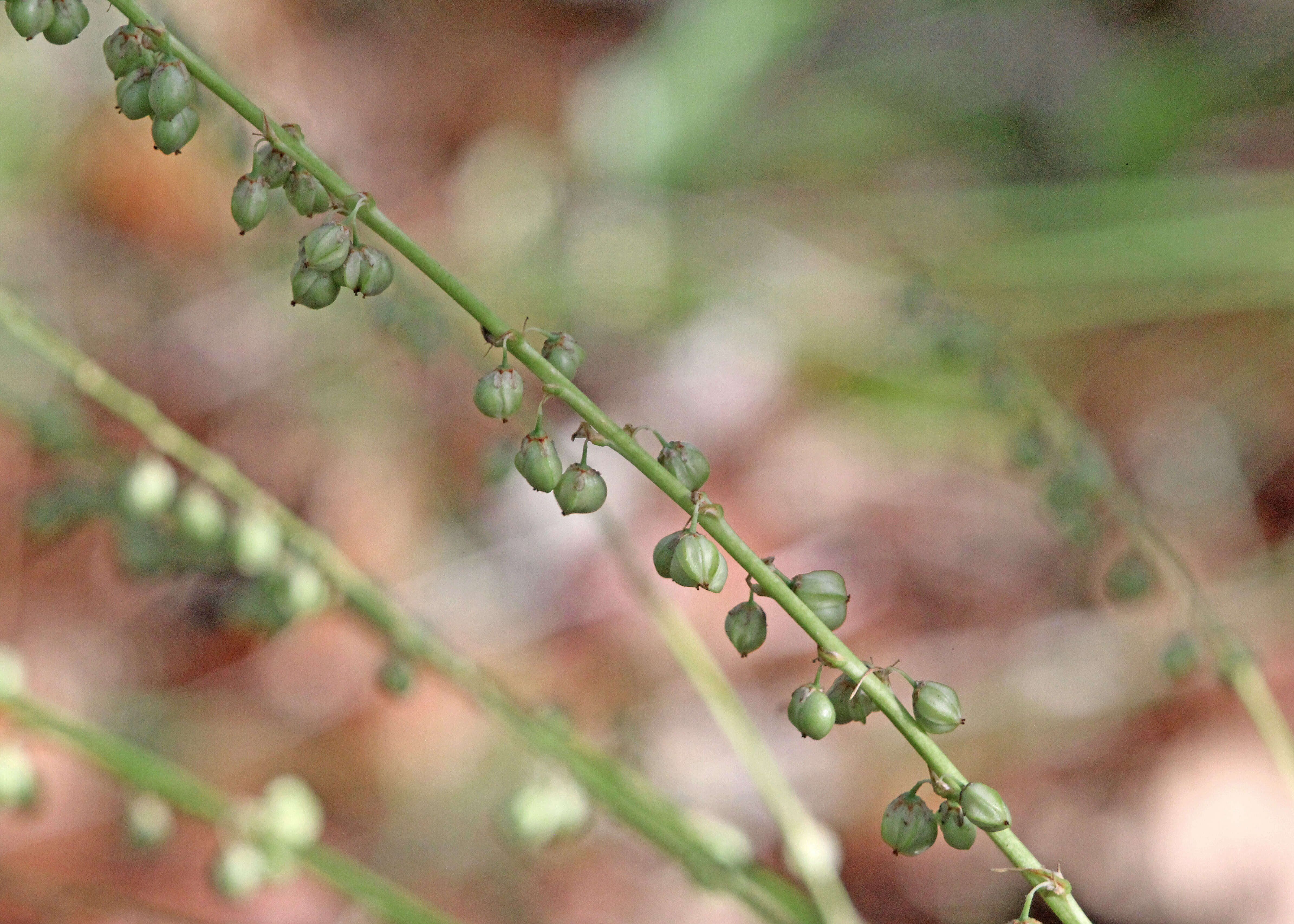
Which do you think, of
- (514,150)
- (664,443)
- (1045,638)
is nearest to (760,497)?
(1045,638)

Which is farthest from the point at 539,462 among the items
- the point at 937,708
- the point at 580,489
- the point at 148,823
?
the point at 148,823

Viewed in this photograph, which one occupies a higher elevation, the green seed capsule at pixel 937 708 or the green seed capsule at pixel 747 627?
the green seed capsule at pixel 747 627

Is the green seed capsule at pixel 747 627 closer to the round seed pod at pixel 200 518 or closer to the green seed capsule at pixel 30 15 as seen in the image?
the green seed capsule at pixel 30 15

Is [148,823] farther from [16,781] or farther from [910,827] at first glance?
[910,827]

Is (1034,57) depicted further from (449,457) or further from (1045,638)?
(449,457)

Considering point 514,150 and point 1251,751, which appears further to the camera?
point 514,150

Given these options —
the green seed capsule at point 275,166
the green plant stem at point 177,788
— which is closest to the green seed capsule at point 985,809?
the green seed capsule at point 275,166

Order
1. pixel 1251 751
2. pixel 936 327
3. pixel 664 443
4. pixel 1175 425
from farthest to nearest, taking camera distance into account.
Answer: pixel 1175 425
pixel 1251 751
pixel 936 327
pixel 664 443
